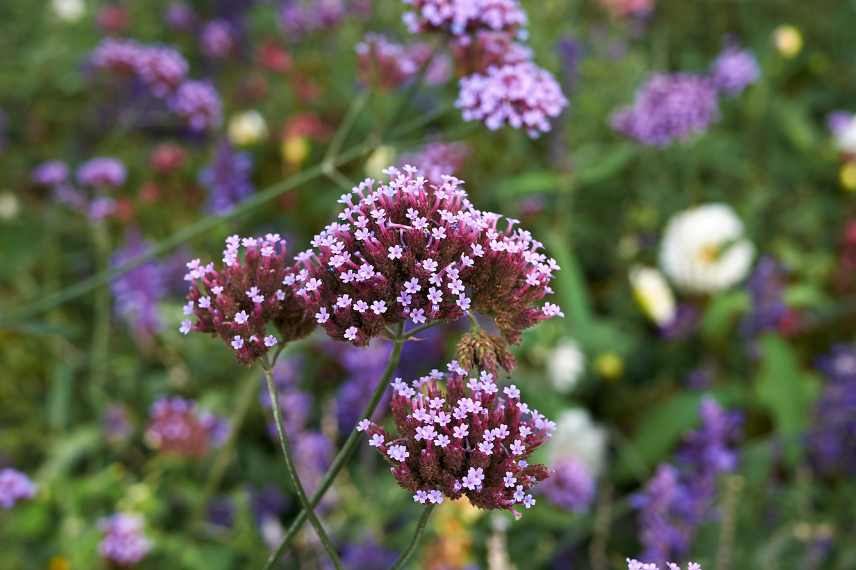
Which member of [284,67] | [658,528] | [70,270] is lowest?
[658,528]

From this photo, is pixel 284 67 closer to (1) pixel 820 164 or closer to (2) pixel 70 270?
(2) pixel 70 270

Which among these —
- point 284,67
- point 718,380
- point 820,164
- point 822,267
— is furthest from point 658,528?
point 284,67

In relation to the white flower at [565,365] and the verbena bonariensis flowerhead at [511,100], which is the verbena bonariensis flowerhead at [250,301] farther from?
the white flower at [565,365]

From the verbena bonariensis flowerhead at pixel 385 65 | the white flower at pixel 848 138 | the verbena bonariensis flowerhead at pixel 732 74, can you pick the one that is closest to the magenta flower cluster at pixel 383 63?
the verbena bonariensis flowerhead at pixel 385 65

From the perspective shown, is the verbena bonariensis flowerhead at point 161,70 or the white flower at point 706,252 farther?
the white flower at point 706,252

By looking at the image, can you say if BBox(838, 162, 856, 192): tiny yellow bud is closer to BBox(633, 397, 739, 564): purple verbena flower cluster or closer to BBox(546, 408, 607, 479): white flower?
→ BBox(633, 397, 739, 564): purple verbena flower cluster

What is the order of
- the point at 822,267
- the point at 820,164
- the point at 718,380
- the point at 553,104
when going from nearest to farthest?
the point at 553,104
the point at 718,380
the point at 822,267
the point at 820,164

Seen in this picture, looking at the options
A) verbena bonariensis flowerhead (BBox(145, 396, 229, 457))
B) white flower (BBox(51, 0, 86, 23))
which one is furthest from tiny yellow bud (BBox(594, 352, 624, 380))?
white flower (BBox(51, 0, 86, 23))
